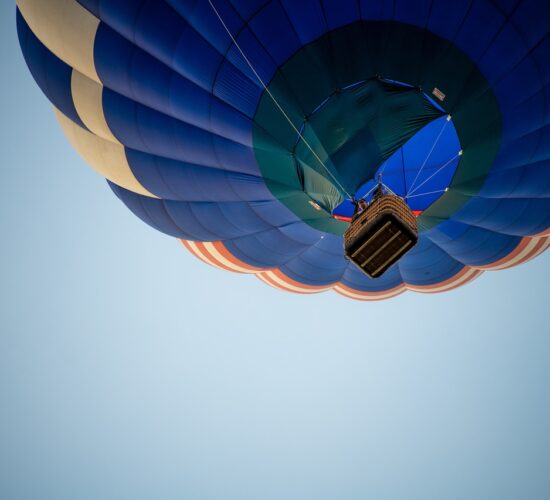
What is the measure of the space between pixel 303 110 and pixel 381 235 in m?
1.08

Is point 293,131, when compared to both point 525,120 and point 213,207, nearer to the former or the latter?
point 213,207

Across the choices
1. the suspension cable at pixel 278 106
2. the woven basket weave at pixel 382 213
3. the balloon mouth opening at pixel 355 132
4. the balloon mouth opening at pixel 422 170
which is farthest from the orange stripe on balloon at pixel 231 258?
the woven basket weave at pixel 382 213

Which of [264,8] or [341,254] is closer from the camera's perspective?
[264,8]

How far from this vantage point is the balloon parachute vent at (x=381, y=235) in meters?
3.36

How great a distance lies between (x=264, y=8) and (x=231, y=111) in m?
0.72

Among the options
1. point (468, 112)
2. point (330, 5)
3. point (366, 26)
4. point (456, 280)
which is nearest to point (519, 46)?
point (468, 112)

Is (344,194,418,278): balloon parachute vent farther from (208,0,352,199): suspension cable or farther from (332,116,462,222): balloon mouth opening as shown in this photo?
(332,116,462,222): balloon mouth opening

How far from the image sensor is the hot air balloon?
3314 mm

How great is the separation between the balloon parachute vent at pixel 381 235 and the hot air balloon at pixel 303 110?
2.10 ft

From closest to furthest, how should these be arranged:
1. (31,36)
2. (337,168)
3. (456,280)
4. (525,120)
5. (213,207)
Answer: (525,120) < (337,168) < (31,36) < (213,207) < (456,280)

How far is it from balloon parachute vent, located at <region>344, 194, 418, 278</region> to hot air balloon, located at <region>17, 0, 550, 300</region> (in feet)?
2.10

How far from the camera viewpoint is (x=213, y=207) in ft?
15.1

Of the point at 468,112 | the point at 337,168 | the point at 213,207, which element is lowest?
the point at 213,207

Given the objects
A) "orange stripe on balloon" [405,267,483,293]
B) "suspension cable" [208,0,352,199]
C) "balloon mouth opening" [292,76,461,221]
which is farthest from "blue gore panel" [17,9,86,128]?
"orange stripe on balloon" [405,267,483,293]
